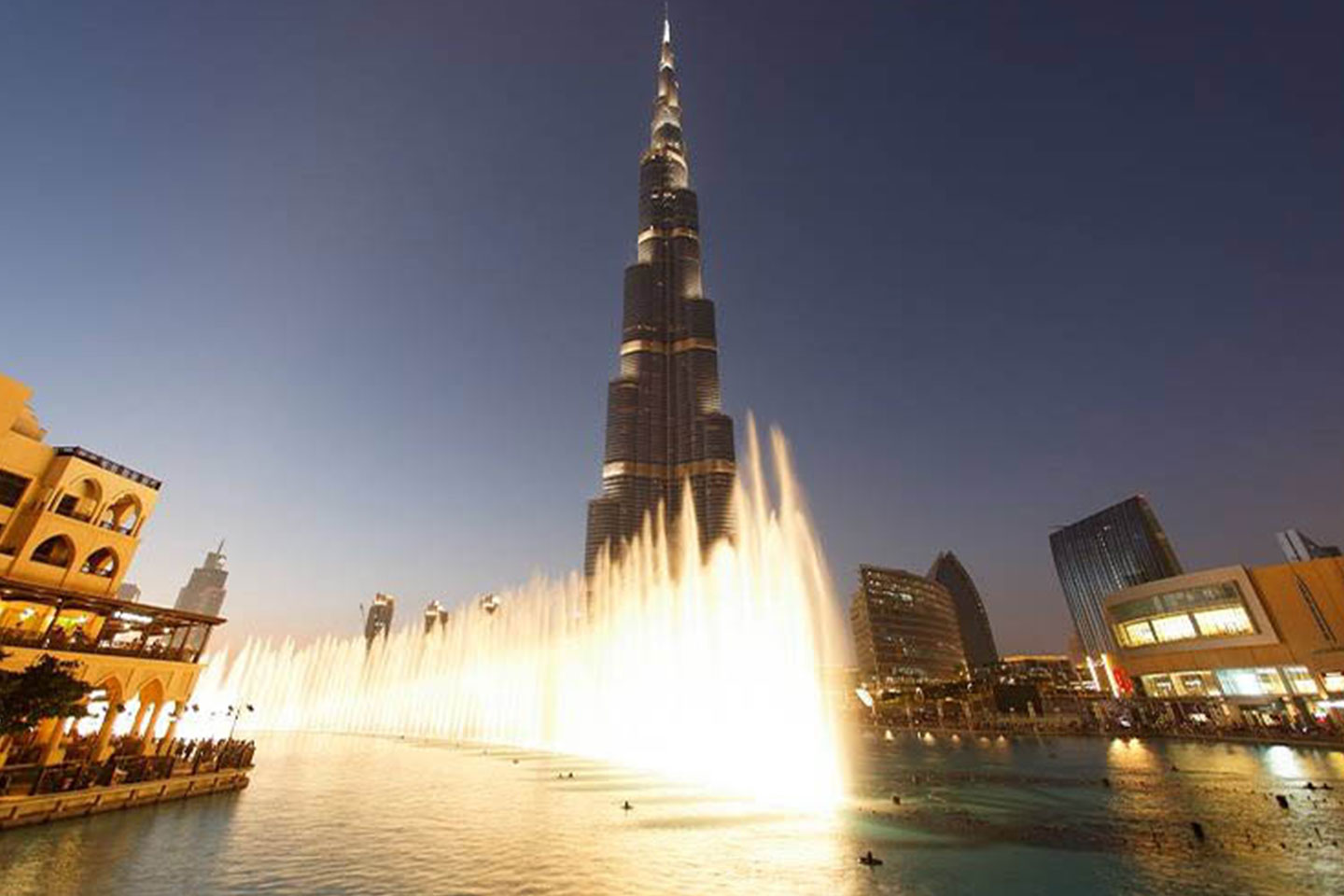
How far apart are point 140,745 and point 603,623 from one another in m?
57.4

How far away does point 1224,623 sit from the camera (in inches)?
3617

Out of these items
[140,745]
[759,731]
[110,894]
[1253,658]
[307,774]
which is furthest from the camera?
[1253,658]

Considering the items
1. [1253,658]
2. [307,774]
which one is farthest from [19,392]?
[1253,658]

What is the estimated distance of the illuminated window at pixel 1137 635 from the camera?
341 feet

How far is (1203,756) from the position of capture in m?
58.1

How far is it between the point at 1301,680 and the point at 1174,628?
17.3 metres

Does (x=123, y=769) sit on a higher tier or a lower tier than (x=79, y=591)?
lower

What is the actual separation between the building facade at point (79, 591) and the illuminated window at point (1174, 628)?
4951 inches

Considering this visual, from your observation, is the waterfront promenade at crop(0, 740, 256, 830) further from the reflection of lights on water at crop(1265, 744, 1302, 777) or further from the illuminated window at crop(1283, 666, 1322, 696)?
the illuminated window at crop(1283, 666, 1322, 696)

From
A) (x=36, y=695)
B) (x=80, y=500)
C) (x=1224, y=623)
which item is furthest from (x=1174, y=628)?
(x=80, y=500)

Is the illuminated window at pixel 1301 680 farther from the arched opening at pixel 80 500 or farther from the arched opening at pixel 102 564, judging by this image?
the arched opening at pixel 80 500

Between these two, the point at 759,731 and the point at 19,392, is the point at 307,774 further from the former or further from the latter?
the point at 759,731

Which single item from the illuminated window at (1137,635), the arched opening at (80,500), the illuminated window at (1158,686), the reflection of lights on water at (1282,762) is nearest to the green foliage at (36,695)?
the arched opening at (80,500)

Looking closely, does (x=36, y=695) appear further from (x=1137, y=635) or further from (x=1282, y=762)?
(x=1137, y=635)
